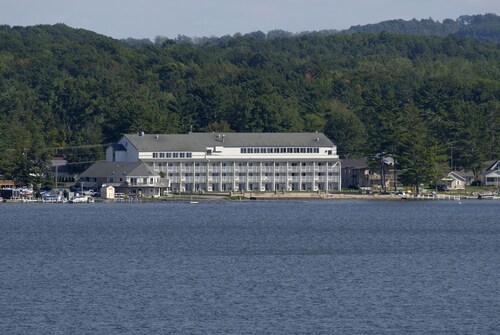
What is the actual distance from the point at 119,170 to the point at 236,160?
11.9 m

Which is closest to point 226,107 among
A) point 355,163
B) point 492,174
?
point 355,163

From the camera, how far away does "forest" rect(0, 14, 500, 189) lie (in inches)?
4360

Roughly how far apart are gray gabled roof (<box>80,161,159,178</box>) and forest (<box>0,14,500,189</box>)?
4.01m

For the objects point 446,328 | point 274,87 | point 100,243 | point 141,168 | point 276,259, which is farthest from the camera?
point 274,87

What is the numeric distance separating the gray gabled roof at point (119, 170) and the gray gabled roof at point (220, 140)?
3.42 meters

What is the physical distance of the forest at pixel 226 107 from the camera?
363ft

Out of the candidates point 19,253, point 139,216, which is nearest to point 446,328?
point 19,253

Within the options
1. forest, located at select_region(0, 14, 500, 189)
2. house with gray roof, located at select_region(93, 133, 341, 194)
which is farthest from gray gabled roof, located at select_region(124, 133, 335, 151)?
forest, located at select_region(0, 14, 500, 189)

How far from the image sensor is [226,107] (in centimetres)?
12731

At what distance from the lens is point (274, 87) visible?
147 m

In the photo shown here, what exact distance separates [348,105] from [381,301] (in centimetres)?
11462

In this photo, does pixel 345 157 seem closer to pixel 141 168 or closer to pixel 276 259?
pixel 141 168

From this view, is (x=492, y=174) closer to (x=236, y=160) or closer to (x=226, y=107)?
(x=236, y=160)

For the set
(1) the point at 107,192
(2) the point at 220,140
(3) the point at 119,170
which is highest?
(2) the point at 220,140
